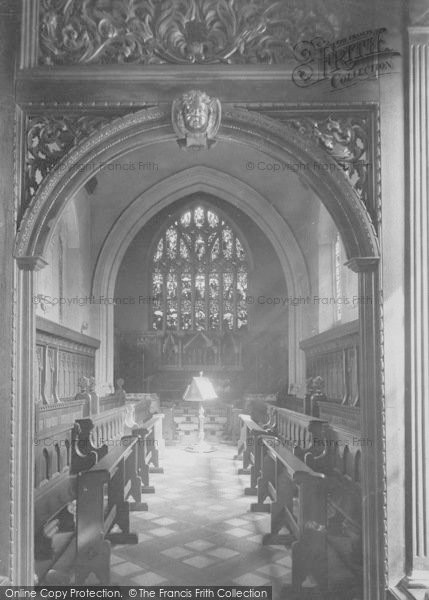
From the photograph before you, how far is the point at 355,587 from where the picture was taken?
3643 mm

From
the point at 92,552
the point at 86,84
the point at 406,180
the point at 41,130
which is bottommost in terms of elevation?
the point at 92,552

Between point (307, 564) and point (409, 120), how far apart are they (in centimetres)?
250

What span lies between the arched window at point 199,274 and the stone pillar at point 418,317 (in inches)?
427

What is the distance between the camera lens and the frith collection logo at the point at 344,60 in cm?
310

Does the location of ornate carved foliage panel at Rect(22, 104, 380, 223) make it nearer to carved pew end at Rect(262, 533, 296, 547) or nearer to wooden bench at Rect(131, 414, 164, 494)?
carved pew end at Rect(262, 533, 296, 547)

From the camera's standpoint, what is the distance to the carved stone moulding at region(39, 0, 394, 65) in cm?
312

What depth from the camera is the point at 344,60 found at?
10.2 feet

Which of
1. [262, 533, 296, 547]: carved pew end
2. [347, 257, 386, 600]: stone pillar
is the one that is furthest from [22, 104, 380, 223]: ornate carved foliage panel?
[262, 533, 296, 547]: carved pew end

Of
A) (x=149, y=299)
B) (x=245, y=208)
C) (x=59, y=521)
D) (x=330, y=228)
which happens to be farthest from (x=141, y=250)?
(x=59, y=521)

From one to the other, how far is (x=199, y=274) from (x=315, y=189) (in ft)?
35.8

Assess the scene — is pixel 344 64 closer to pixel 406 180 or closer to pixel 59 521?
pixel 406 180

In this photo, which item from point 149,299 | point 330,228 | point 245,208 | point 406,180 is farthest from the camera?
point 149,299

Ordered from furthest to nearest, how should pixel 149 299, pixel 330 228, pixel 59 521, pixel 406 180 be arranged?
pixel 149 299 < pixel 330 228 < pixel 59 521 < pixel 406 180

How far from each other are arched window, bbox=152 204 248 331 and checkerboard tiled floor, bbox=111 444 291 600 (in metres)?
6.95
